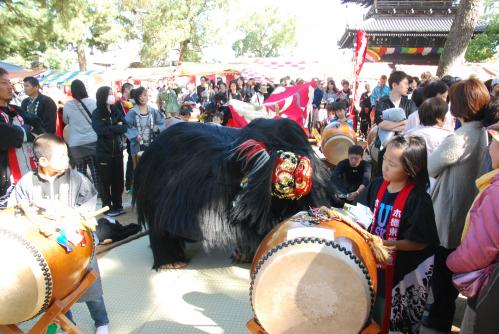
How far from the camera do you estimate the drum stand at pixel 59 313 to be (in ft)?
6.18

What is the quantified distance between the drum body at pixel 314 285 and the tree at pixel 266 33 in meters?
37.0

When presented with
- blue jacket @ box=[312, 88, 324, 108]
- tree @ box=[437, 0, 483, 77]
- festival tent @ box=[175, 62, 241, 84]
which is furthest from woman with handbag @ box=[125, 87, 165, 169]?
festival tent @ box=[175, 62, 241, 84]

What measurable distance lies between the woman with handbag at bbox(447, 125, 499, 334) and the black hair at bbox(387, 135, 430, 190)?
1.04 feet

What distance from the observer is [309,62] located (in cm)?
1639

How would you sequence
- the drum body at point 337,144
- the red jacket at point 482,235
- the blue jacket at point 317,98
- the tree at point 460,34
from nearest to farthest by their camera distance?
1. the red jacket at point 482,235
2. the drum body at point 337,144
3. the tree at point 460,34
4. the blue jacket at point 317,98

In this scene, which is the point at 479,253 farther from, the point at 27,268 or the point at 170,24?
the point at 170,24

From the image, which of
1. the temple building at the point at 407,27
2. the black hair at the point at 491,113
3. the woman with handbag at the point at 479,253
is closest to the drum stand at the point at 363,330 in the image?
the woman with handbag at the point at 479,253

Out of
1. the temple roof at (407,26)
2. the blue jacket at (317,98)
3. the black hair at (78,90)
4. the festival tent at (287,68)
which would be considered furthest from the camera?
the festival tent at (287,68)

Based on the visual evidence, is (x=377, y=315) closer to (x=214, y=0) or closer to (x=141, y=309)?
(x=141, y=309)

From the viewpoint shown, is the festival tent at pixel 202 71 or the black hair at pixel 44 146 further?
the festival tent at pixel 202 71

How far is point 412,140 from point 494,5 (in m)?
46.4

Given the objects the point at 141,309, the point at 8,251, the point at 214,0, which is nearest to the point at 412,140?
the point at 8,251

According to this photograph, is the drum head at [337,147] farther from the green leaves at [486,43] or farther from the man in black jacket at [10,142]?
the green leaves at [486,43]

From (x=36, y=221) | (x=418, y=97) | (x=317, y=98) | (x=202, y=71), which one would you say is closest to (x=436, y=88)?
(x=418, y=97)
